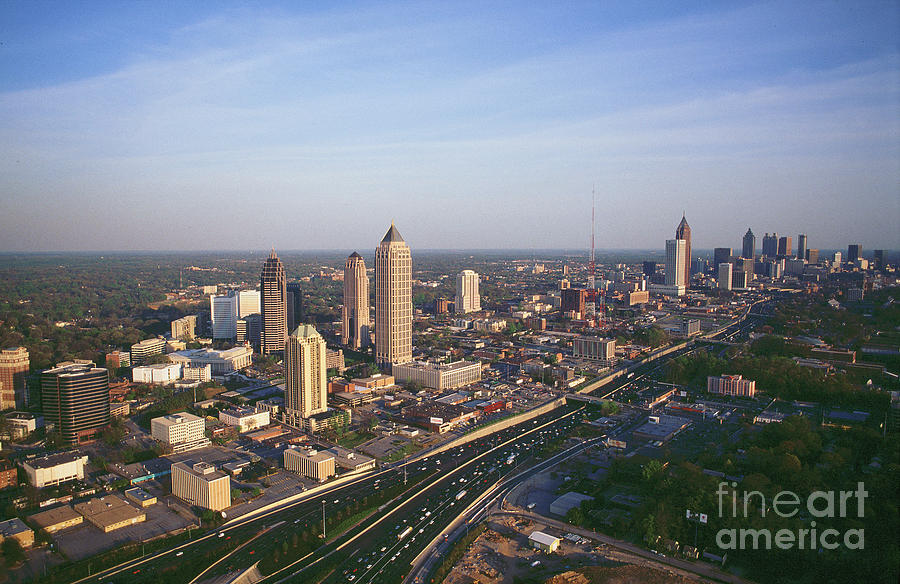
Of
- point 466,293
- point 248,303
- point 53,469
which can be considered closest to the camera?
point 53,469

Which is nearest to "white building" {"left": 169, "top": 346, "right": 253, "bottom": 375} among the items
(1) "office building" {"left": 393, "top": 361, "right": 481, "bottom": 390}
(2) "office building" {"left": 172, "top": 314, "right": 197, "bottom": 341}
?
(2) "office building" {"left": 172, "top": 314, "right": 197, "bottom": 341}

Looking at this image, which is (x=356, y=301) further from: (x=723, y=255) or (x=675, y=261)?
(x=723, y=255)

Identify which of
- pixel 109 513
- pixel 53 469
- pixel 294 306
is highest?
pixel 294 306

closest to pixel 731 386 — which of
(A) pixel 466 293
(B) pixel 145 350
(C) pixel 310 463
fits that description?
(C) pixel 310 463

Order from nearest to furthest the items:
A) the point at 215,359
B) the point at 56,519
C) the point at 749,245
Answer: the point at 56,519 → the point at 215,359 → the point at 749,245

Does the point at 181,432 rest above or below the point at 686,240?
below

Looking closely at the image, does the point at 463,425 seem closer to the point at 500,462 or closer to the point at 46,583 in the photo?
the point at 500,462
